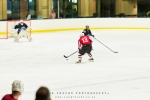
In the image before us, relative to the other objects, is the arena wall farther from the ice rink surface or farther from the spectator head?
Answer: the spectator head

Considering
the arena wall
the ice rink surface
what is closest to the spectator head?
the ice rink surface

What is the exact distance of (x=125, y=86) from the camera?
6230 mm

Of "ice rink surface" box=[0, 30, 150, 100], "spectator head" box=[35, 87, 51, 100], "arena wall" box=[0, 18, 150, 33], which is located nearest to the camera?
"spectator head" box=[35, 87, 51, 100]

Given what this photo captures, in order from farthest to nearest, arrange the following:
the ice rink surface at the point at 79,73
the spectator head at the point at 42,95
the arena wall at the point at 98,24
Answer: the arena wall at the point at 98,24 < the ice rink surface at the point at 79,73 < the spectator head at the point at 42,95

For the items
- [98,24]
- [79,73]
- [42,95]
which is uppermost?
[98,24]

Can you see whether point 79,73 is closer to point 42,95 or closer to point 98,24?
point 42,95

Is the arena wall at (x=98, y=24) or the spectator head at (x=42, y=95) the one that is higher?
the arena wall at (x=98, y=24)

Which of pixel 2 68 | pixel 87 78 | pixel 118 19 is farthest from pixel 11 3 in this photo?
pixel 87 78

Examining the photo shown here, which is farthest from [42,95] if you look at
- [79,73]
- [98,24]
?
[98,24]

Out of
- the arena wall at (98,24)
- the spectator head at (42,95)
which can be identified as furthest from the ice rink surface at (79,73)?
the arena wall at (98,24)

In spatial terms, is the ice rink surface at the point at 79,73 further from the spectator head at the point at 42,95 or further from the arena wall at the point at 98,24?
the arena wall at the point at 98,24

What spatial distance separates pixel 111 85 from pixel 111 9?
60.9ft

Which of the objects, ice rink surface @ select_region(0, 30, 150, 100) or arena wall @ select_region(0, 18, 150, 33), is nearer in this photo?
ice rink surface @ select_region(0, 30, 150, 100)

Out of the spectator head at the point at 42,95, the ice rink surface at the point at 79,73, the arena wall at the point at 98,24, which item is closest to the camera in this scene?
the spectator head at the point at 42,95
